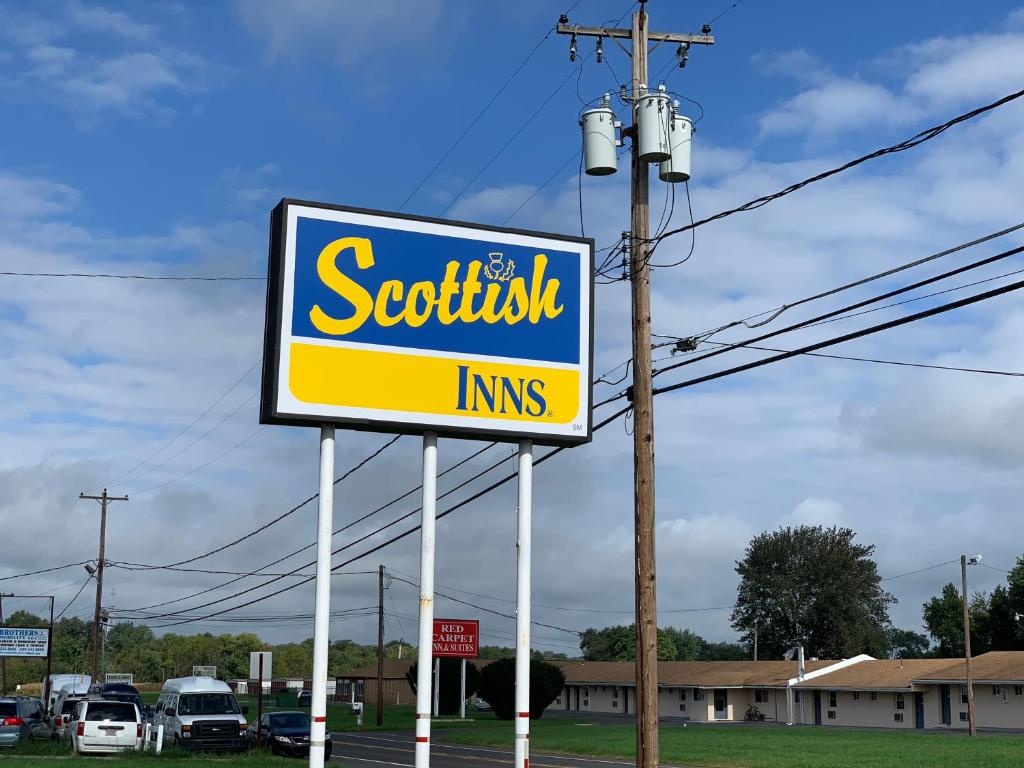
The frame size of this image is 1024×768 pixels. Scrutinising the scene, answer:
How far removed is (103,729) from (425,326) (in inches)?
944

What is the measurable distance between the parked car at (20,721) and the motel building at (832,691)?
157 feet

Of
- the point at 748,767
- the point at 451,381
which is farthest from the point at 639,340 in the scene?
the point at 748,767

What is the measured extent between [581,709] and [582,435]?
92.6 meters

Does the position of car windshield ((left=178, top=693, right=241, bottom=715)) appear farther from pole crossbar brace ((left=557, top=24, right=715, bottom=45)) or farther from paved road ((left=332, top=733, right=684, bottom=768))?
pole crossbar brace ((left=557, top=24, right=715, bottom=45))

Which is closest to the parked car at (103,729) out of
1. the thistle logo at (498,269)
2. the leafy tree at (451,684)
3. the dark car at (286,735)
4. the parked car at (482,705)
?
the dark car at (286,735)

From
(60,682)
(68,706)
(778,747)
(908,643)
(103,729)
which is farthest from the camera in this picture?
(908,643)

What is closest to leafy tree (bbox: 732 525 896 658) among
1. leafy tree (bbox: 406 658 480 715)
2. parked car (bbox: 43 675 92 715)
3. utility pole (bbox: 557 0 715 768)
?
leafy tree (bbox: 406 658 480 715)

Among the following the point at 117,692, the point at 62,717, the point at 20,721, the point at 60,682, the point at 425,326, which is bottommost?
the point at 60,682

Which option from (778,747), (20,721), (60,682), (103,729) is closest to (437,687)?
(60,682)

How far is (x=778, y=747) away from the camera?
151ft

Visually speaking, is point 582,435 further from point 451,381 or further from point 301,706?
point 301,706

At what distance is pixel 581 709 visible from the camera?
4087 inches

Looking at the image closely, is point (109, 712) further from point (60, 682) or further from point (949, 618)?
point (949, 618)

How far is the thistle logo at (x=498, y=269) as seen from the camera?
15391 millimetres
